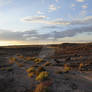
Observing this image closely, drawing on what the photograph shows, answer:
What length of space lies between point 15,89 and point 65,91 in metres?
4.07

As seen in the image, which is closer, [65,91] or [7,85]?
[65,91]

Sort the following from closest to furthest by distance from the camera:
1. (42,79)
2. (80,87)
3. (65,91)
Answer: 1. (65,91)
2. (80,87)
3. (42,79)

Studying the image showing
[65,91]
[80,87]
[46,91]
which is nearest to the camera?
[46,91]

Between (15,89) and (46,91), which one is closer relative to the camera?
(46,91)

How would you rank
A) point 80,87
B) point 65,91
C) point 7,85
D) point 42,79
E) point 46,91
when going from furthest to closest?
point 42,79
point 7,85
point 80,87
point 65,91
point 46,91

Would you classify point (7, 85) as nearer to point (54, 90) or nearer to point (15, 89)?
point (15, 89)

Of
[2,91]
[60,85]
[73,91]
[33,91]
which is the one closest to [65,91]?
[73,91]

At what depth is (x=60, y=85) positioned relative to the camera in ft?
32.0

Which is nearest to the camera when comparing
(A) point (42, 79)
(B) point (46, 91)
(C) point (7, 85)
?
(B) point (46, 91)

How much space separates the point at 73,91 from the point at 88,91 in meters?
1.14

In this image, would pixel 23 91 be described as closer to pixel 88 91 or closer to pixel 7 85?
pixel 7 85

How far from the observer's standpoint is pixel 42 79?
435 inches

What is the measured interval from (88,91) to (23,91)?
4.97m

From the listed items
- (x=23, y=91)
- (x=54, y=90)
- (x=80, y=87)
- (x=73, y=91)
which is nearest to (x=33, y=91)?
(x=23, y=91)
